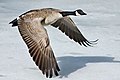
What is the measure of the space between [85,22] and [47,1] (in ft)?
6.24

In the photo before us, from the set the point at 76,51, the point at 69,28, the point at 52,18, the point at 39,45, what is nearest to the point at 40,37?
the point at 39,45

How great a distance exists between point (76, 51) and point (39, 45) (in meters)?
1.39

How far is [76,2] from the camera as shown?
848 cm

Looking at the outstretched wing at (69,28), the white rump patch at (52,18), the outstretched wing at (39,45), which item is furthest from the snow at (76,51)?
the white rump patch at (52,18)

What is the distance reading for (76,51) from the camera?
5.17 meters

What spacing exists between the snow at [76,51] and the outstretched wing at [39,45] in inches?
14.1

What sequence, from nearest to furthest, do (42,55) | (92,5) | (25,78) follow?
(42,55) < (25,78) < (92,5)

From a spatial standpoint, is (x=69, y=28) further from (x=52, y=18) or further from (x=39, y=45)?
(x=39, y=45)

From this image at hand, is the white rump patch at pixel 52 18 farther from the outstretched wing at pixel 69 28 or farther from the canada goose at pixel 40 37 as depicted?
the outstretched wing at pixel 69 28

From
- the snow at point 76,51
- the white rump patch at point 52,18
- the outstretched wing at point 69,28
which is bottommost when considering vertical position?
the snow at point 76,51

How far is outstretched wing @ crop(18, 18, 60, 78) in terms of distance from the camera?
146 inches

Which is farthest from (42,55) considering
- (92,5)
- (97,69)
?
(92,5)

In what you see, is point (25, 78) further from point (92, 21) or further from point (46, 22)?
point (92, 21)

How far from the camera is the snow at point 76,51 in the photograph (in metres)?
4.25
